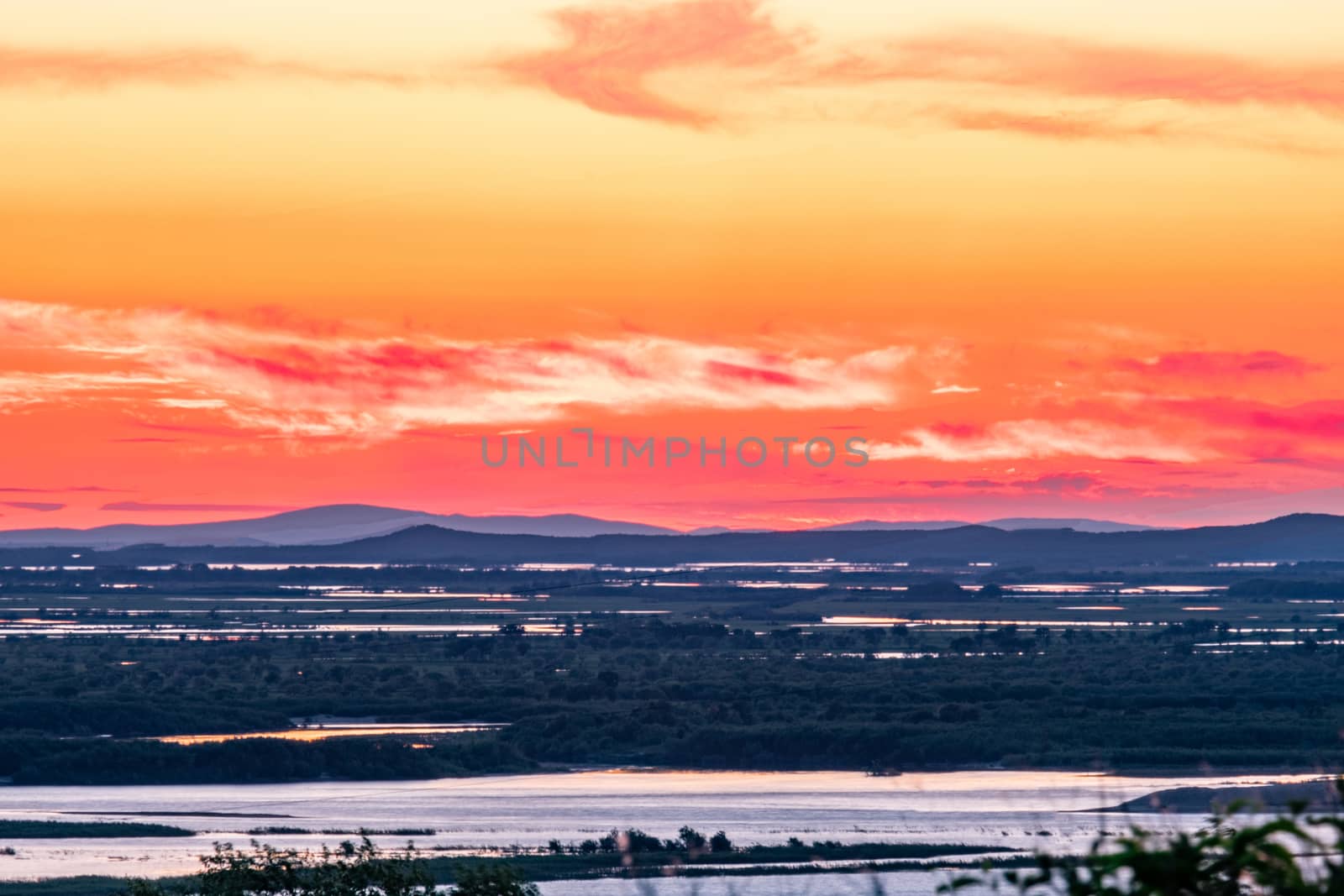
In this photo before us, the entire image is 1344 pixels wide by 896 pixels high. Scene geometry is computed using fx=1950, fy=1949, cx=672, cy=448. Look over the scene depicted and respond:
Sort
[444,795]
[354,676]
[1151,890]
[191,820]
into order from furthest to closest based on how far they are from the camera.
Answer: [354,676] → [444,795] → [191,820] → [1151,890]

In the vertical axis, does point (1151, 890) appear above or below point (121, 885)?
above

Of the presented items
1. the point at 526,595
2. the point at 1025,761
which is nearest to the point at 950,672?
the point at 1025,761

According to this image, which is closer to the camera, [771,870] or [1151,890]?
[1151,890]

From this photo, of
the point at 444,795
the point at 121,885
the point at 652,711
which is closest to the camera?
the point at 121,885

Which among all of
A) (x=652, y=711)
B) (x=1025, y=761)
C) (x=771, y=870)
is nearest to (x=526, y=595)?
(x=652, y=711)

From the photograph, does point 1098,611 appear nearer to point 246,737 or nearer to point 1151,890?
point 246,737

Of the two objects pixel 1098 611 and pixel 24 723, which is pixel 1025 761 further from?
pixel 1098 611
